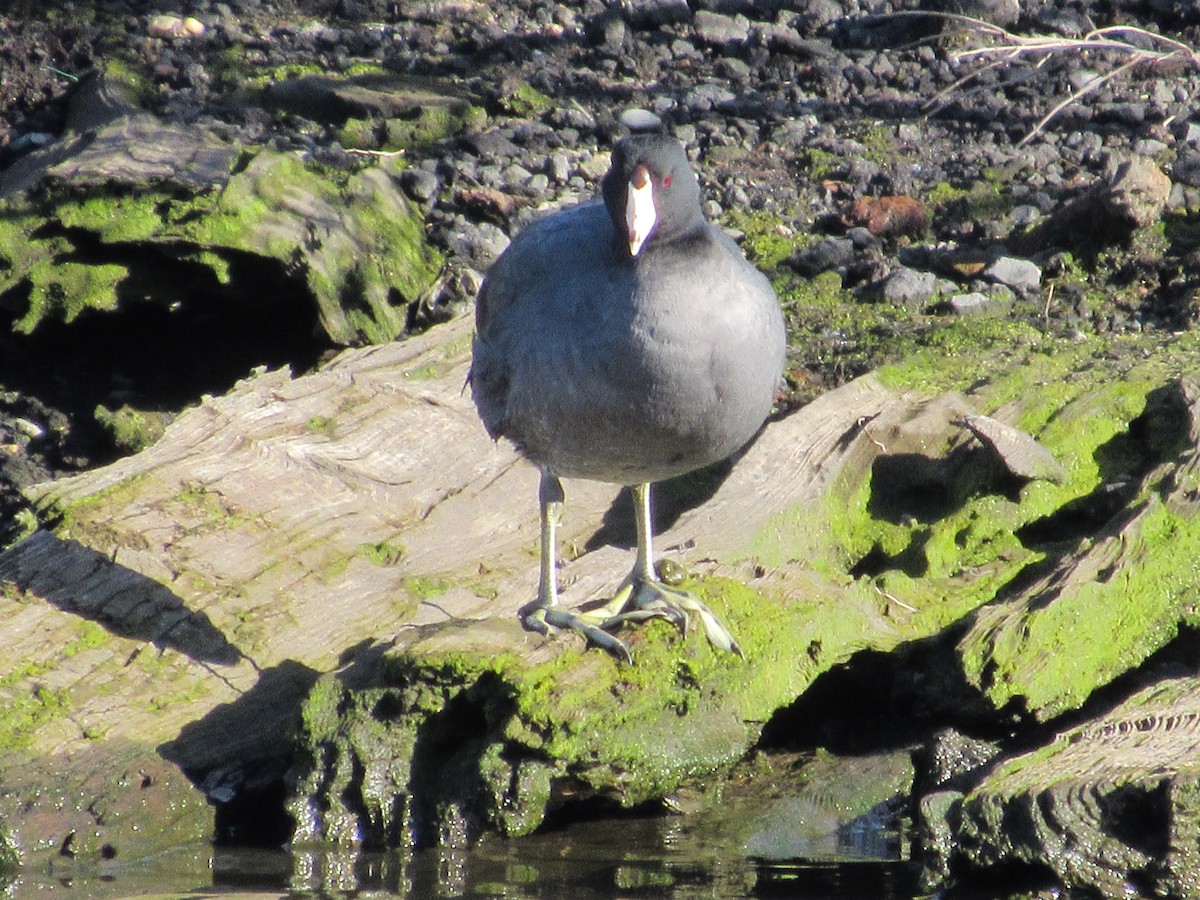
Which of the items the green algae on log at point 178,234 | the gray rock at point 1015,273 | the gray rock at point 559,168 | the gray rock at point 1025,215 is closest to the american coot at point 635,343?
the green algae on log at point 178,234

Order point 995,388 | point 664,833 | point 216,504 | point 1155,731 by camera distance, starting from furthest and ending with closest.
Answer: point 995,388
point 216,504
point 664,833
point 1155,731

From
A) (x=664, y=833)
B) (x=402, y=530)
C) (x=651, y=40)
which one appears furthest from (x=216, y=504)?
(x=651, y=40)

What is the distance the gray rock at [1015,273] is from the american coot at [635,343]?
3.17 m

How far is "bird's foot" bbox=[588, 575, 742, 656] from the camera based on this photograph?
4.00m

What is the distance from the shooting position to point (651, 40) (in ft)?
30.5

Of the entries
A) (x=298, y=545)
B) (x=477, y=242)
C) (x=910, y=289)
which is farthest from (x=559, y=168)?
(x=298, y=545)

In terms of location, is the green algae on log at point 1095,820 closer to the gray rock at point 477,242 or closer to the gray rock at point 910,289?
the gray rock at point 910,289

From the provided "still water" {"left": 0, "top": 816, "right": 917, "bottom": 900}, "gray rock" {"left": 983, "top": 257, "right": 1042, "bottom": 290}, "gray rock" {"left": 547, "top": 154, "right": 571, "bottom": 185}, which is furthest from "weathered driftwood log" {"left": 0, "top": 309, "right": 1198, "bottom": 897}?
"gray rock" {"left": 547, "top": 154, "right": 571, "bottom": 185}

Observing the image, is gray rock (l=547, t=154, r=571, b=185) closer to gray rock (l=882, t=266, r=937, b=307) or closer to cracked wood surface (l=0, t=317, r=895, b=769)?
gray rock (l=882, t=266, r=937, b=307)

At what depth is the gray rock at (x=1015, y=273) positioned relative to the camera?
673 cm

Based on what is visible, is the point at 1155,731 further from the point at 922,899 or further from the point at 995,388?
the point at 995,388

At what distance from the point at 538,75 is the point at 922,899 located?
6383 millimetres

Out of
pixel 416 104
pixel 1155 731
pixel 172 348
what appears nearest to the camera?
pixel 1155 731

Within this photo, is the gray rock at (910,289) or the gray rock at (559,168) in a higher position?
the gray rock at (559,168)
